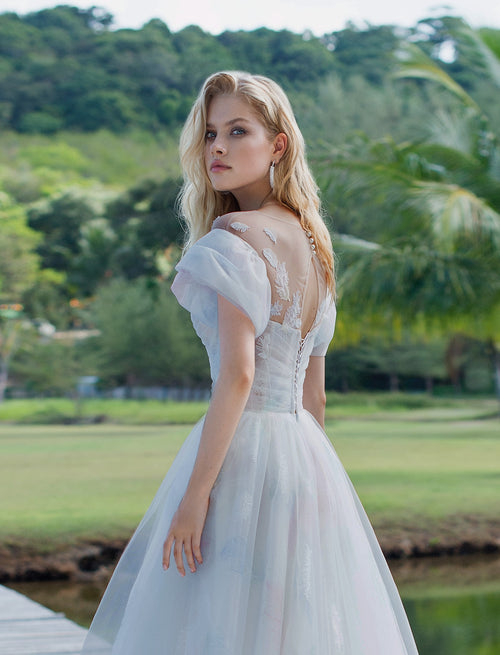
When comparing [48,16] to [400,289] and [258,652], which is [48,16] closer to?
[400,289]

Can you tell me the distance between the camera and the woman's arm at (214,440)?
50.6 inches

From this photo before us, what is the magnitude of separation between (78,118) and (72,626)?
117 feet

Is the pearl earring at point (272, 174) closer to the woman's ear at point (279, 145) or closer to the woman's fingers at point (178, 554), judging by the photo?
the woman's ear at point (279, 145)

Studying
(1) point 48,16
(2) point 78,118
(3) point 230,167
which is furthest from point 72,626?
(1) point 48,16

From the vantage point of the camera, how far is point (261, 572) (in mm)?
1317

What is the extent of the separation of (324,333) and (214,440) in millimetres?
397

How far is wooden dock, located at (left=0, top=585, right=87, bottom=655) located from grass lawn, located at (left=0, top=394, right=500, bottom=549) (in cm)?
334

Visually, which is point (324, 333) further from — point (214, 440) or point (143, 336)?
point (143, 336)

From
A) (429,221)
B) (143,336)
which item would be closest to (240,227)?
(429,221)

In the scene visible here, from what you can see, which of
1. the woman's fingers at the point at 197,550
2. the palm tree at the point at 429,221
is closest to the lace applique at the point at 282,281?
the woman's fingers at the point at 197,550

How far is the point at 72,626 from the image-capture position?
10.1ft

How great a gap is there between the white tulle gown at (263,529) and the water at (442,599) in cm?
349

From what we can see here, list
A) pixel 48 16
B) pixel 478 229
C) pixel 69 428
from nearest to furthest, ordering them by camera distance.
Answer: pixel 478 229 < pixel 69 428 < pixel 48 16

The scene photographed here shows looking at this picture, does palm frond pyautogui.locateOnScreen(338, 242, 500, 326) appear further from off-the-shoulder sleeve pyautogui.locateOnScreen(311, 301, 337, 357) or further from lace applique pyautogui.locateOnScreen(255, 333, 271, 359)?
lace applique pyautogui.locateOnScreen(255, 333, 271, 359)
